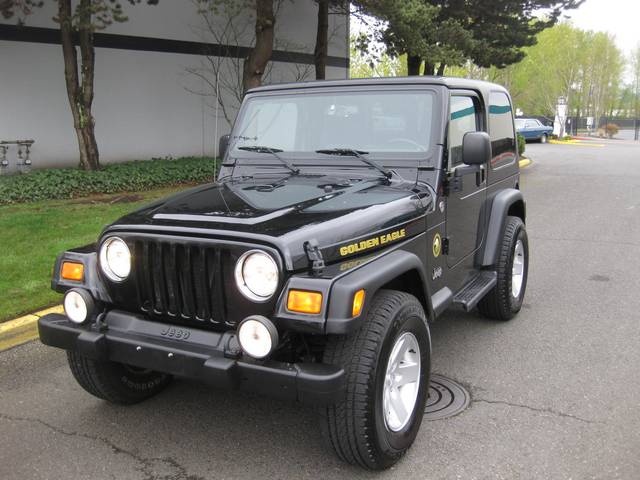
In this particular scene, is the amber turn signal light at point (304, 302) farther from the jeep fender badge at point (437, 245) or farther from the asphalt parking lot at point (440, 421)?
the jeep fender badge at point (437, 245)

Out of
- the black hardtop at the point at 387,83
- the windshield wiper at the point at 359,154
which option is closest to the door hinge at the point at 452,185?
the windshield wiper at the point at 359,154

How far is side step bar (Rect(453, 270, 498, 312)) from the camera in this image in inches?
163

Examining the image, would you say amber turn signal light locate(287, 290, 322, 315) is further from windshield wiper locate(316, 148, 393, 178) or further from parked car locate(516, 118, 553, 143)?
parked car locate(516, 118, 553, 143)

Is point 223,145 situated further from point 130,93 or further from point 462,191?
A: point 130,93

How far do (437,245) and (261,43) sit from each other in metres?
10.2

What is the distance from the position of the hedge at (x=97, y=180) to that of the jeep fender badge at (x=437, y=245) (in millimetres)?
7922

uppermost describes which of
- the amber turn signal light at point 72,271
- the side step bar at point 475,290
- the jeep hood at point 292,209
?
the jeep hood at point 292,209

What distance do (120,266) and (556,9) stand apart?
17281mm

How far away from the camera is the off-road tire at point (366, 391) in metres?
2.78

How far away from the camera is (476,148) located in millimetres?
3861

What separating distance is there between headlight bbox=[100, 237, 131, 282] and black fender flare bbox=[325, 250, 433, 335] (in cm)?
112

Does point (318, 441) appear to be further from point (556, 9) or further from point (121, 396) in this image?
point (556, 9)

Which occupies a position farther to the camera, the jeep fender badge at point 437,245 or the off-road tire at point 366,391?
the jeep fender badge at point 437,245

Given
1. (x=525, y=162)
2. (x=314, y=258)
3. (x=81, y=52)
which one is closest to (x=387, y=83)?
(x=314, y=258)
